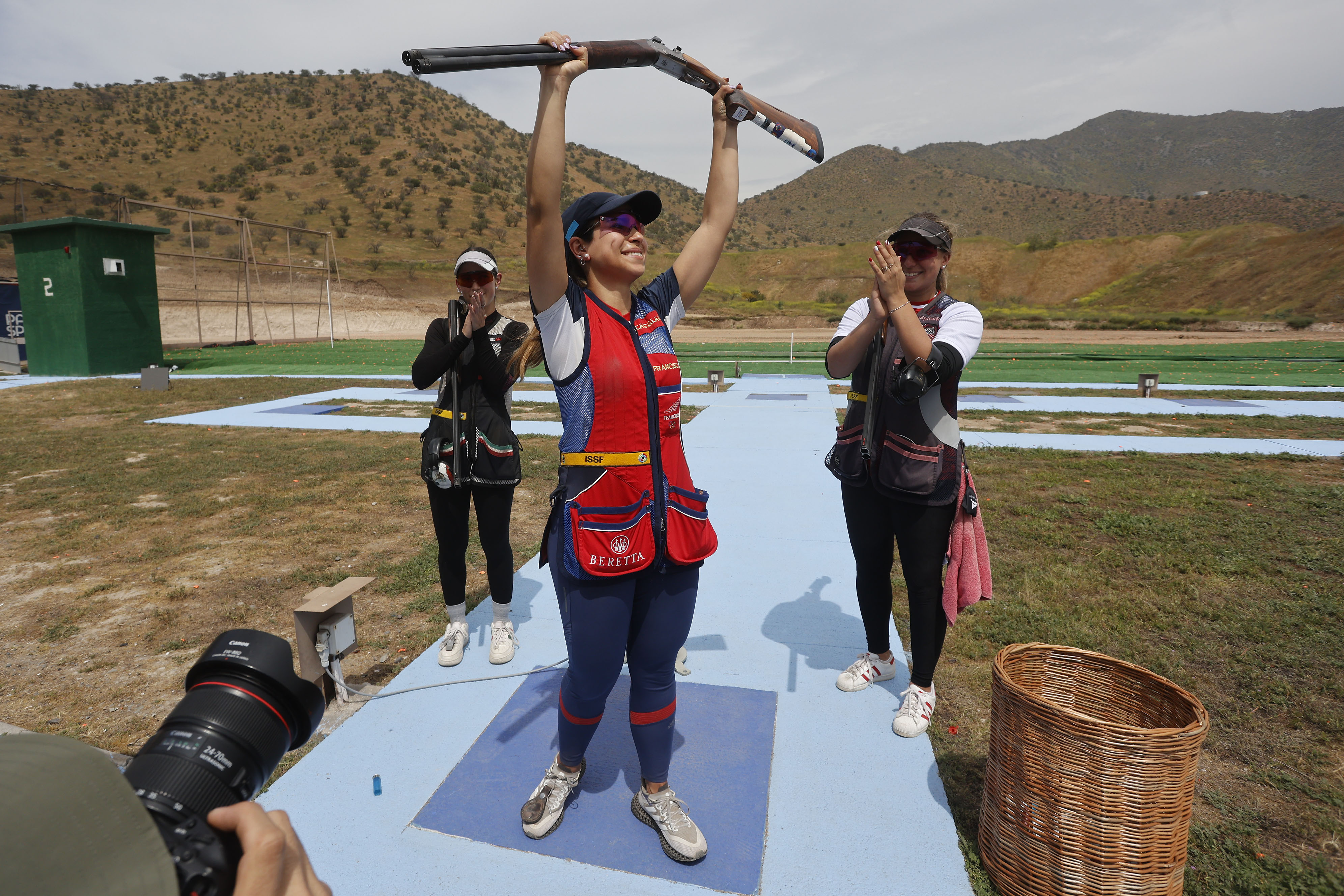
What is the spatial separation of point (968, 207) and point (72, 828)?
12409 cm

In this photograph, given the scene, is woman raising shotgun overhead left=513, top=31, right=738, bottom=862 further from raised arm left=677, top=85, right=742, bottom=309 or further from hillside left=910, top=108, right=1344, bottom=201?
hillside left=910, top=108, right=1344, bottom=201

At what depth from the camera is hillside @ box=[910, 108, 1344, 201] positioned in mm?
145250

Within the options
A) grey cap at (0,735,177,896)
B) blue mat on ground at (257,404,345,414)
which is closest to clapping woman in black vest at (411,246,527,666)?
grey cap at (0,735,177,896)

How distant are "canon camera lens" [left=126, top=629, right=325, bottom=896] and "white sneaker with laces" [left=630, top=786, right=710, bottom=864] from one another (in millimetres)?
1396

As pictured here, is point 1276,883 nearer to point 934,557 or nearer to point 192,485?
point 934,557

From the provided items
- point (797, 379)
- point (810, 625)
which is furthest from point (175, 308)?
point (810, 625)

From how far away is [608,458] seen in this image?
1.97 m

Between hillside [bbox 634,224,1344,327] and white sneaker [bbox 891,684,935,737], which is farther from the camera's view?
hillside [bbox 634,224,1344,327]

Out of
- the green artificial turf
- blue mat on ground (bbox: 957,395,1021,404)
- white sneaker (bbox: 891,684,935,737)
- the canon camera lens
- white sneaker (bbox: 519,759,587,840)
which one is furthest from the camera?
the green artificial turf

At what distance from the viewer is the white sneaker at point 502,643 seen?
339cm

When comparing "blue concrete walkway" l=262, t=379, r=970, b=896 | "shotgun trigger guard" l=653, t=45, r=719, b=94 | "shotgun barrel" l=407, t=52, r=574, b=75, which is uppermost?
"shotgun trigger guard" l=653, t=45, r=719, b=94

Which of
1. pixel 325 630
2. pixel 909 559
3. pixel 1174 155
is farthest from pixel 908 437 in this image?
pixel 1174 155

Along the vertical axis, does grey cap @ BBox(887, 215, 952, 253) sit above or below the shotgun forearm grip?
below

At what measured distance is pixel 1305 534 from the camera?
507cm
